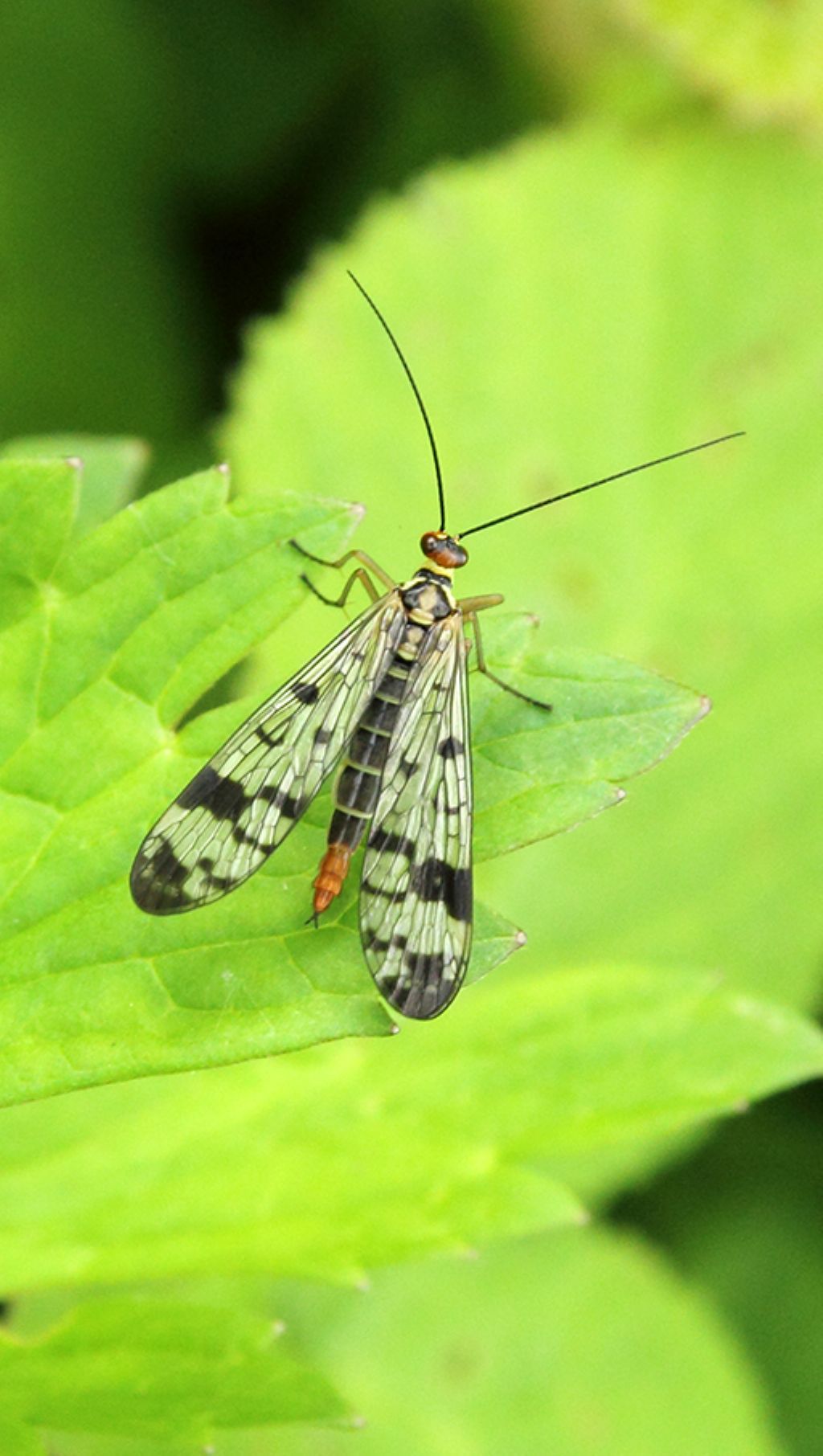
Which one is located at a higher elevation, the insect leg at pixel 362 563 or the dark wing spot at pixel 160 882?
the insect leg at pixel 362 563

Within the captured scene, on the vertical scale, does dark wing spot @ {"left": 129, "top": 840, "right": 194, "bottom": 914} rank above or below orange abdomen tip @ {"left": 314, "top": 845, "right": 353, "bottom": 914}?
below

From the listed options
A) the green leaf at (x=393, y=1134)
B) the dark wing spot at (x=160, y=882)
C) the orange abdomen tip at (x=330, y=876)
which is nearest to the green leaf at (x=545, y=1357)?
the green leaf at (x=393, y=1134)

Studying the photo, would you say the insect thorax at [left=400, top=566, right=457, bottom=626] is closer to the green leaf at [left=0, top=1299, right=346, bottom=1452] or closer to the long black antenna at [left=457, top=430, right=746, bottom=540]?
the long black antenna at [left=457, top=430, right=746, bottom=540]

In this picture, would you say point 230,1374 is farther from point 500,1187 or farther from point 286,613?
point 286,613

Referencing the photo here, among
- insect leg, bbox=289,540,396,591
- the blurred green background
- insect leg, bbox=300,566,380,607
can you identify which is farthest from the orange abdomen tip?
the blurred green background

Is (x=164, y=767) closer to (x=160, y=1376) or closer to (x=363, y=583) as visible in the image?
(x=160, y=1376)

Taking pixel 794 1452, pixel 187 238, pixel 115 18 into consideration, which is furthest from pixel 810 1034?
pixel 115 18

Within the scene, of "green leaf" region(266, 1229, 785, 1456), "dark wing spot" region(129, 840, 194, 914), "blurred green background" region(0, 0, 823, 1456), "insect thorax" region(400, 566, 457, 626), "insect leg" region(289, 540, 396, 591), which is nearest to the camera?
"dark wing spot" region(129, 840, 194, 914)

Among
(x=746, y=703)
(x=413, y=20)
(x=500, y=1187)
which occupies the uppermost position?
(x=413, y=20)

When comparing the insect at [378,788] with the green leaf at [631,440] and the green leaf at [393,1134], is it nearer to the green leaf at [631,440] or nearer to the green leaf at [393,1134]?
the green leaf at [393,1134]
